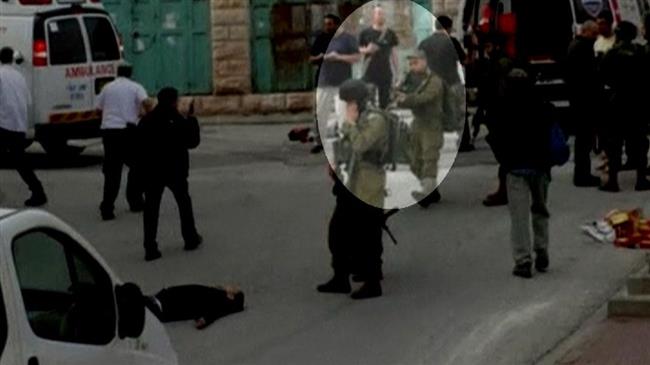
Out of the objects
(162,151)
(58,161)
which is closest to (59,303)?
(162,151)

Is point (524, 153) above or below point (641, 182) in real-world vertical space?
above

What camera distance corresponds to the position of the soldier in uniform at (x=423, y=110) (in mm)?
14953

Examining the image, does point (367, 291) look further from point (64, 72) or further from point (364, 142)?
point (64, 72)

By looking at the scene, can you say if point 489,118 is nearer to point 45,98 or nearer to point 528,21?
point 45,98

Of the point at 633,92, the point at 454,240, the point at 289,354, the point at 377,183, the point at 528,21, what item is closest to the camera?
the point at 289,354

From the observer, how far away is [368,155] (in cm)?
1423

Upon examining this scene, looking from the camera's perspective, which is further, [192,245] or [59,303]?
[192,245]

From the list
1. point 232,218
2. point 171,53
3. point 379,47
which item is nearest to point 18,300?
point 379,47

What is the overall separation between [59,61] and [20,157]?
3.80m

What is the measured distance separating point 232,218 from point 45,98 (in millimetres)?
5480

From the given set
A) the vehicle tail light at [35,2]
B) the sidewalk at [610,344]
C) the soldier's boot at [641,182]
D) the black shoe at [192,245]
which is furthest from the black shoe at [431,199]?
the vehicle tail light at [35,2]

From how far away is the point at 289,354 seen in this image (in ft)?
42.6

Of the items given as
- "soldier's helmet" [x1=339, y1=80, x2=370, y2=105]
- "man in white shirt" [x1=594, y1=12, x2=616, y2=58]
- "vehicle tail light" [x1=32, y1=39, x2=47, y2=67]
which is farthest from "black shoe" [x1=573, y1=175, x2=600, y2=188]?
Result: "vehicle tail light" [x1=32, y1=39, x2=47, y2=67]

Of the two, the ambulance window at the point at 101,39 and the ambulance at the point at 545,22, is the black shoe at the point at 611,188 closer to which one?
the ambulance at the point at 545,22
